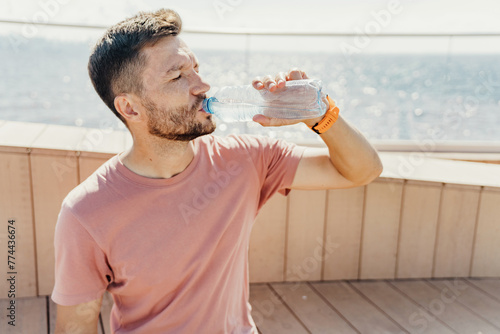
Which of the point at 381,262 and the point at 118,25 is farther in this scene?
the point at 381,262

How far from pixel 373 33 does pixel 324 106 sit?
2.25 metres

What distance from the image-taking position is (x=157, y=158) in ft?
4.17

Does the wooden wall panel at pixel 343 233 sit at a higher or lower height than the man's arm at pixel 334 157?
lower

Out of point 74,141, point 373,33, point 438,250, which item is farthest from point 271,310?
point 373,33

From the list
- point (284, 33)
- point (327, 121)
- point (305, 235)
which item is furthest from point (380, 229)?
point (284, 33)

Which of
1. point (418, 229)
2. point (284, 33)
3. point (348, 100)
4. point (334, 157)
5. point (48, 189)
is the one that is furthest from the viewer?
point (348, 100)

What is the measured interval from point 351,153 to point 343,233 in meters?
1.03

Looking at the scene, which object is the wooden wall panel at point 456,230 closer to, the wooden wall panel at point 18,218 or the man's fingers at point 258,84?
the man's fingers at point 258,84

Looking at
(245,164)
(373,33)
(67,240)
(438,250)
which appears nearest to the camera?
(67,240)

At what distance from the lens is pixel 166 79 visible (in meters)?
1.24

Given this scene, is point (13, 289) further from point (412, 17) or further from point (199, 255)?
point (412, 17)

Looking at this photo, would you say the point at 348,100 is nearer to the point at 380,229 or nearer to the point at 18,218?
the point at 380,229

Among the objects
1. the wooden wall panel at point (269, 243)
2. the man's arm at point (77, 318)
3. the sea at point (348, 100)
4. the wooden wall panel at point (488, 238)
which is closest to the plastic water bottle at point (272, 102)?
the man's arm at point (77, 318)

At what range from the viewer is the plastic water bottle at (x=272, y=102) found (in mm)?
1258
